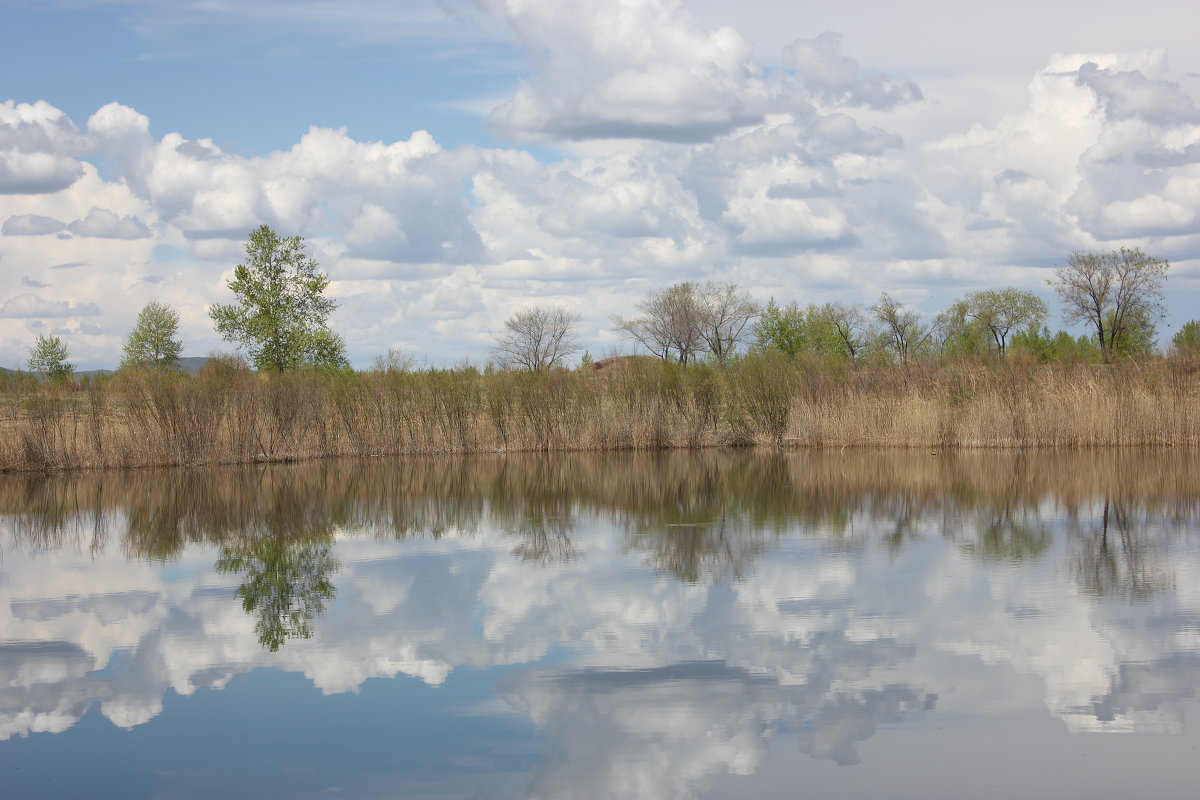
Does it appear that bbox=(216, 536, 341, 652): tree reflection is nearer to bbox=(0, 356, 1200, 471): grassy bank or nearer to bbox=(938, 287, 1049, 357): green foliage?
bbox=(0, 356, 1200, 471): grassy bank

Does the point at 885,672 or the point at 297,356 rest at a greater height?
the point at 297,356

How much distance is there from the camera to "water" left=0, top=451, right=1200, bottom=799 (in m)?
6.10

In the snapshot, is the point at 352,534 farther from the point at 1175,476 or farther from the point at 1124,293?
the point at 1124,293

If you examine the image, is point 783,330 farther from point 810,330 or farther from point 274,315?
point 274,315

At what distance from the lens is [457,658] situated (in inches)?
329

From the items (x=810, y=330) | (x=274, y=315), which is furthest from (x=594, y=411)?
(x=810, y=330)

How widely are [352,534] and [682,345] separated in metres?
66.7

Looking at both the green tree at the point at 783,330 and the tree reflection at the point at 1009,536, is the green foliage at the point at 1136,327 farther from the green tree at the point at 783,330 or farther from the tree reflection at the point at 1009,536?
the tree reflection at the point at 1009,536

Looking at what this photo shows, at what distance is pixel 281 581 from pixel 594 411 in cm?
1723

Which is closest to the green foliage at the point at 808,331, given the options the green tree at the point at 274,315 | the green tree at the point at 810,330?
the green tree at the point at 810,330

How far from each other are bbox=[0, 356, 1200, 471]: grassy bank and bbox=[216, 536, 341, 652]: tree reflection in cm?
1292

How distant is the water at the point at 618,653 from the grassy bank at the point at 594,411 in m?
9.48

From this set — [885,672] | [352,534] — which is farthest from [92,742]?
[352,534]

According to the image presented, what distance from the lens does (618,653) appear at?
8.20 metres
